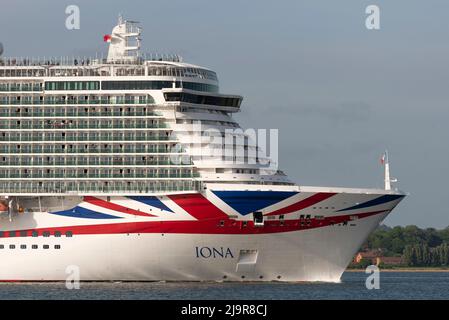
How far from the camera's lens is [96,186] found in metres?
66.4

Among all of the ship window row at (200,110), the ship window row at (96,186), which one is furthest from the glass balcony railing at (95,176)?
the ship window row at (200,110)

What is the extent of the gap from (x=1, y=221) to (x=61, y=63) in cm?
1086

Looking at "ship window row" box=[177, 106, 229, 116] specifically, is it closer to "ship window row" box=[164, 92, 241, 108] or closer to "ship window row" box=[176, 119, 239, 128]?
"ship window row" box=[164, 92, 241, 108]

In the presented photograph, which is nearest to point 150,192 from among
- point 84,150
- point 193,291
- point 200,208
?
point 200,208

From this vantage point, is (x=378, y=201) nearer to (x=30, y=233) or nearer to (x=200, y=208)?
(x=200, y=208)

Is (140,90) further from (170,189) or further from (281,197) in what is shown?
(281,197)

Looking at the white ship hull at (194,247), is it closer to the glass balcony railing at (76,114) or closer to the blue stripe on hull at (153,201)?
the blue stripe on hull at (153,201)

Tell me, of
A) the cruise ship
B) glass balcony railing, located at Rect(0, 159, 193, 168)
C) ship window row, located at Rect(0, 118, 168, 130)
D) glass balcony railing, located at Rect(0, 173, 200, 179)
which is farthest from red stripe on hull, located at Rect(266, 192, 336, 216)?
ship window row, located at Rect(0, 118, 168, 130)

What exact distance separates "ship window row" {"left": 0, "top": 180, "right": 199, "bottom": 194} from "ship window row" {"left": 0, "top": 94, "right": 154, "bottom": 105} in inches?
200

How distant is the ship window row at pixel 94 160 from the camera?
65875mm

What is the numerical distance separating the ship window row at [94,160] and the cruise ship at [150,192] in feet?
0.20

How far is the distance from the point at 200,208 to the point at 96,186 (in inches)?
265

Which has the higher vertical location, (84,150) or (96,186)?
(84,150)
